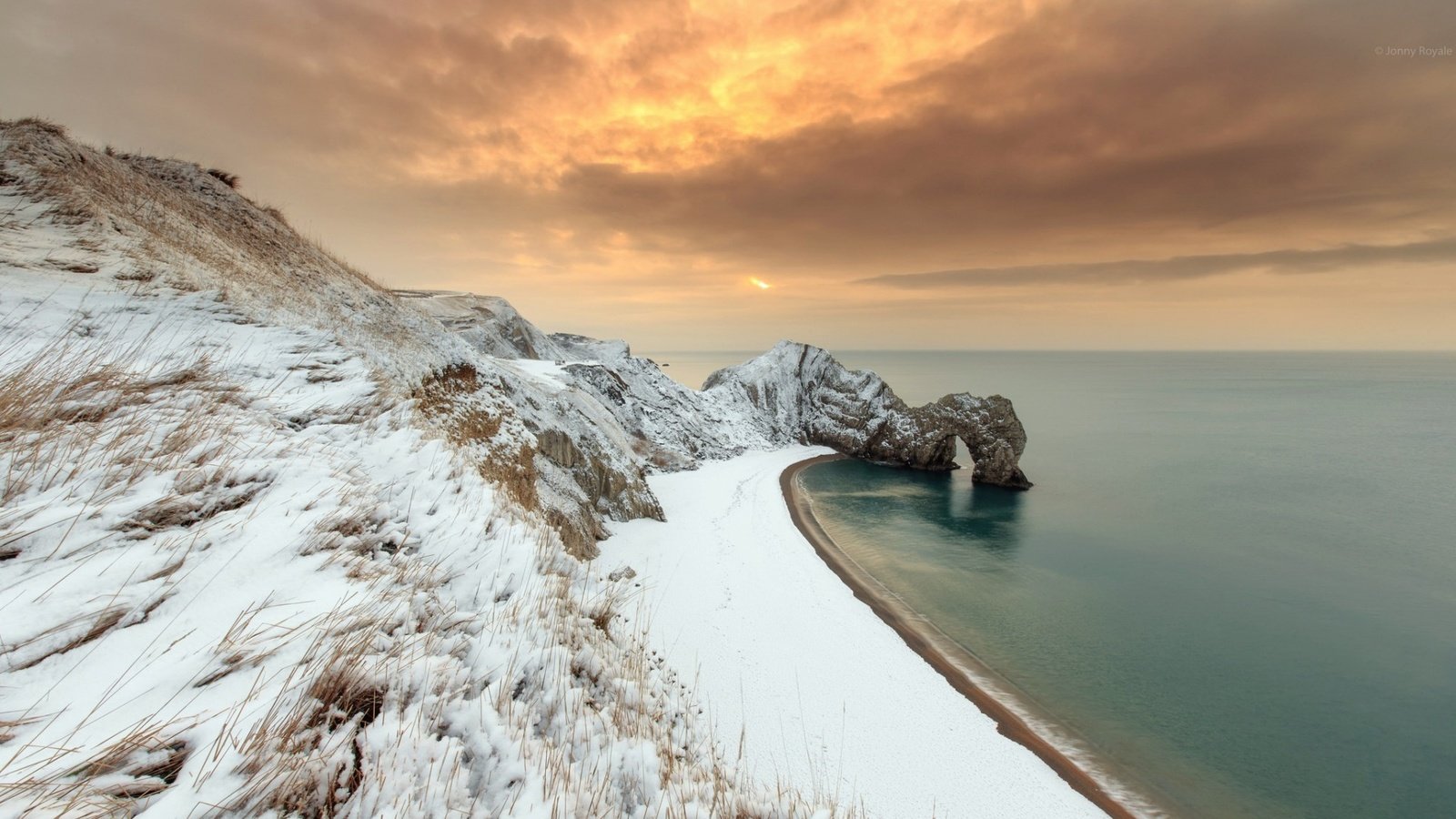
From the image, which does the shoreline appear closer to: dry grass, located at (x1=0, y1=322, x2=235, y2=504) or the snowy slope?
the snowy slope

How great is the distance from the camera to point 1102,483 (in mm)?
46906

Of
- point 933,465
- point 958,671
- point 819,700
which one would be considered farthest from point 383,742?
point 933,465

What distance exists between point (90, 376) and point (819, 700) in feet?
50.0

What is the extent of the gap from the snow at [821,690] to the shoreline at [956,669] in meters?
0.58

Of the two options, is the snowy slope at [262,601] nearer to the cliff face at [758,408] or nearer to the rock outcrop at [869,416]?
A: the cliff face at [758,408]

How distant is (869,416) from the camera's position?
5931 centimetres

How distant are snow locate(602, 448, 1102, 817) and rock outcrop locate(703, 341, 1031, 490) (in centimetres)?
3180

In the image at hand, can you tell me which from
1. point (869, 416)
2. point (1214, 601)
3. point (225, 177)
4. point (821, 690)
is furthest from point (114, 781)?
point (869, 416)

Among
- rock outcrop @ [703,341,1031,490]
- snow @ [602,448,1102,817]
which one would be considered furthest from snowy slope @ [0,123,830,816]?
rock outcrop @ [703,341,1031,490]

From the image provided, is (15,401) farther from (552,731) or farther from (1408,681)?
(1408,681)

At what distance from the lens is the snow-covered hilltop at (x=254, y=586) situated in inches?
105

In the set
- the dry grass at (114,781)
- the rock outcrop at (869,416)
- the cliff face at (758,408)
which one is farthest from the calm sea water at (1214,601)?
Answer: the dry grass at (114,781)

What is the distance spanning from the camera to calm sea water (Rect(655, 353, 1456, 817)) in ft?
48.6

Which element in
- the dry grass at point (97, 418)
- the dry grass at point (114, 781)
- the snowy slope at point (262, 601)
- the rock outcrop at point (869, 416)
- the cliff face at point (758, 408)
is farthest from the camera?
the rock outcrop at point (869, 416)
